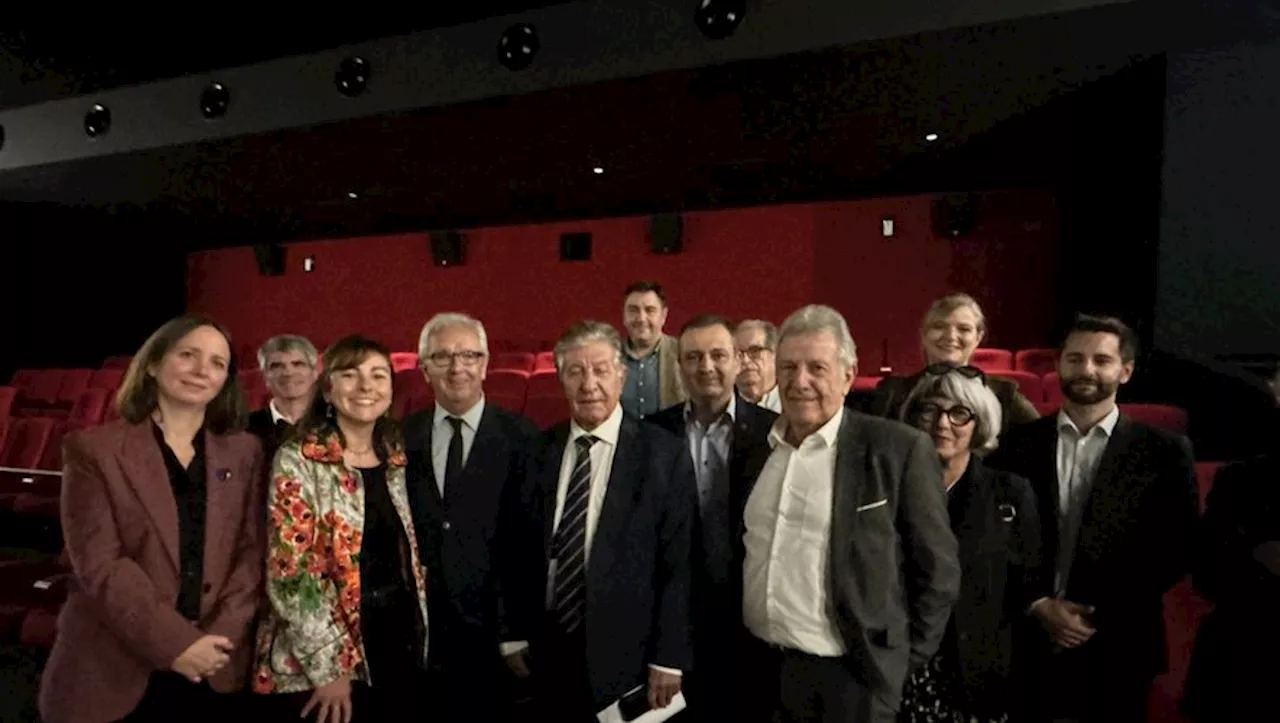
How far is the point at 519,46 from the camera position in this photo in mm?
5000

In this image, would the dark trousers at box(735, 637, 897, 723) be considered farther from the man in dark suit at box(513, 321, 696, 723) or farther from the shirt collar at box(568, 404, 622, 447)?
the shirt collar at box(568, 404, 622, 447)

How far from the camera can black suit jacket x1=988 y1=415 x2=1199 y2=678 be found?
5.81ft

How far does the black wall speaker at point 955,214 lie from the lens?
23.6 feet

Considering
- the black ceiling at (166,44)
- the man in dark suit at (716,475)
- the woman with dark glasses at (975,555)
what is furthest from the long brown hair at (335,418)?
the black ceiling at (166,44)

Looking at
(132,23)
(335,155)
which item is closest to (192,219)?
(132,23)

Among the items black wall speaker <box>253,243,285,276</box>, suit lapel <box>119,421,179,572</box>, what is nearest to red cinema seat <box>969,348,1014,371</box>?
suit lapel <box>119,421,179,572</box>

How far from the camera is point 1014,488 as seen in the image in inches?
68.8

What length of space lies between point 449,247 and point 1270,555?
865cm

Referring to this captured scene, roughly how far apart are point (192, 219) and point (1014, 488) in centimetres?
982

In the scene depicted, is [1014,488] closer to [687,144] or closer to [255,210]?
[687,144]

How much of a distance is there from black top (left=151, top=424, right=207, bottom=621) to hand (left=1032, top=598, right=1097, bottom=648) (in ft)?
5.67

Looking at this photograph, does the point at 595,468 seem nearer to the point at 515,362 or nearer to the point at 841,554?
the point at 841,554

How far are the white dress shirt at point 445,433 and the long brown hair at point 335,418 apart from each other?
19 cm

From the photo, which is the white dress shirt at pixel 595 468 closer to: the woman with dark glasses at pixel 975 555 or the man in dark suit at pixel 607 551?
the man in dark suit at pixel 607 551
